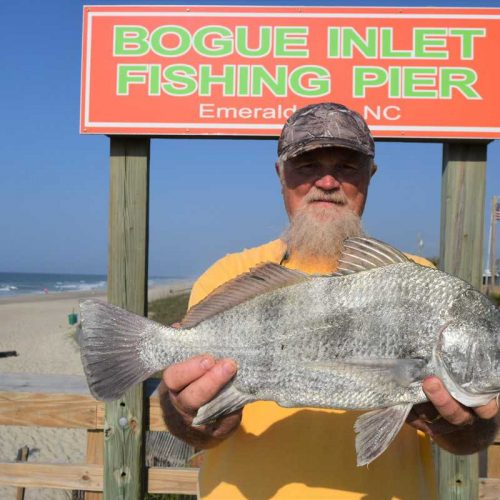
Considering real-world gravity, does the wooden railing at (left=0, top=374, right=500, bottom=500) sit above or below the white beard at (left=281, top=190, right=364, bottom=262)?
below

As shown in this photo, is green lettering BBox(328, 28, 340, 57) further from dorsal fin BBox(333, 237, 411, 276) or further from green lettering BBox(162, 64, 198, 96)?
dorsal fin BBox(333, 237, 411, 276)

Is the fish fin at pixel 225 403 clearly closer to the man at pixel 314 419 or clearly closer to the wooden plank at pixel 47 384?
the man at pixel 314 419

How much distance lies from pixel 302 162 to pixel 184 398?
4.70ft

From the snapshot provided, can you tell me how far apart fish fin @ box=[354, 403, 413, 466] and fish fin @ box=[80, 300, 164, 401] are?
0.82 metres

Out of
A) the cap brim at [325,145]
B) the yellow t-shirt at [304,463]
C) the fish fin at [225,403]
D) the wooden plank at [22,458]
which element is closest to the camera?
the fish fin at [225,403]

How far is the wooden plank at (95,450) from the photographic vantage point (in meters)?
3.86

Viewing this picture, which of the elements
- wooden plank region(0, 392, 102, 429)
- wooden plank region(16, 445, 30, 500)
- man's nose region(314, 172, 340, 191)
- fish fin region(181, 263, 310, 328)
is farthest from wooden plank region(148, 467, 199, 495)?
man's nose region(314, 172, 340, 191)

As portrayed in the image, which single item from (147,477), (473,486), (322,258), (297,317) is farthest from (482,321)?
(147,477)

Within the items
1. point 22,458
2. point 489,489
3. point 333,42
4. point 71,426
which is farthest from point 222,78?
point 22,458

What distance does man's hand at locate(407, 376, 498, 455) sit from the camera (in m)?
2.06

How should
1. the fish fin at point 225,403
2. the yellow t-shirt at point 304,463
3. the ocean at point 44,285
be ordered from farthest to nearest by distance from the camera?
1. the ocean at point 44,285
2. the yellow t-shirt at point 304,463
3. the fish fin at point 225,403

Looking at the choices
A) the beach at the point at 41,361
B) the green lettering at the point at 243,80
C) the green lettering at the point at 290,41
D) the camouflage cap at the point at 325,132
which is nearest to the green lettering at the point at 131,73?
the green lettering at the point at 243,80

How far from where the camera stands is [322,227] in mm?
2996

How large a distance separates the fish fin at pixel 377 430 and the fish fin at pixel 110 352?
2.70ft
